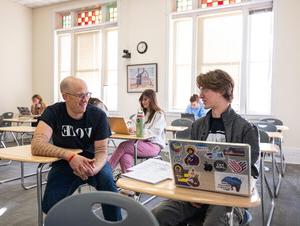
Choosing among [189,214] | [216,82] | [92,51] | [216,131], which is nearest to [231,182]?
[189,214]

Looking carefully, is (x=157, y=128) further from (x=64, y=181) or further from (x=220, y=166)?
(x=220, y=166)

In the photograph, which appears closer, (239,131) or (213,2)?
(239,131)

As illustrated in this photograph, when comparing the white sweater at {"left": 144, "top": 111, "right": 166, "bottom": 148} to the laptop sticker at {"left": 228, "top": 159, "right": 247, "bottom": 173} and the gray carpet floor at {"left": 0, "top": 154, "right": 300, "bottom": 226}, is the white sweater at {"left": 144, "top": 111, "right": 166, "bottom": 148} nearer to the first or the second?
the gray carpet floor at {"left": 0, "top": 154, "right": 300, "bottom": 226}

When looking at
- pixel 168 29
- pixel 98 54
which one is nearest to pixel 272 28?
pixel 168 29

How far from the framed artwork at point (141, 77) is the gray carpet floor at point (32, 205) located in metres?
3.07

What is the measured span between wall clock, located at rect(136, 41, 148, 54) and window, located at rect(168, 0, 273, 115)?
551 mm

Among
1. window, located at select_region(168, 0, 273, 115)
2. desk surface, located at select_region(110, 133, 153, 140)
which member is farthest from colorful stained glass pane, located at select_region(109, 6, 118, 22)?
desk surface, located at select_region(110, 133, 153, 140)

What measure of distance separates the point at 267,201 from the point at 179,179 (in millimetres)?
2222

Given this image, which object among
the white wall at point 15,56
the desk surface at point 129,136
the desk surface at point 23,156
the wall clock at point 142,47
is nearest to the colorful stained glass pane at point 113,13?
the wall clock at point 142,47

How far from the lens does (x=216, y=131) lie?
1.60 meters

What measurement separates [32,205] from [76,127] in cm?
141

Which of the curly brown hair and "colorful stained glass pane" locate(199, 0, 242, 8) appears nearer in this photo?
the curly brown hair

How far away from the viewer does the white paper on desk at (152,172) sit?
134cm

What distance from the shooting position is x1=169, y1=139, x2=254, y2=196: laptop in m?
1.04
